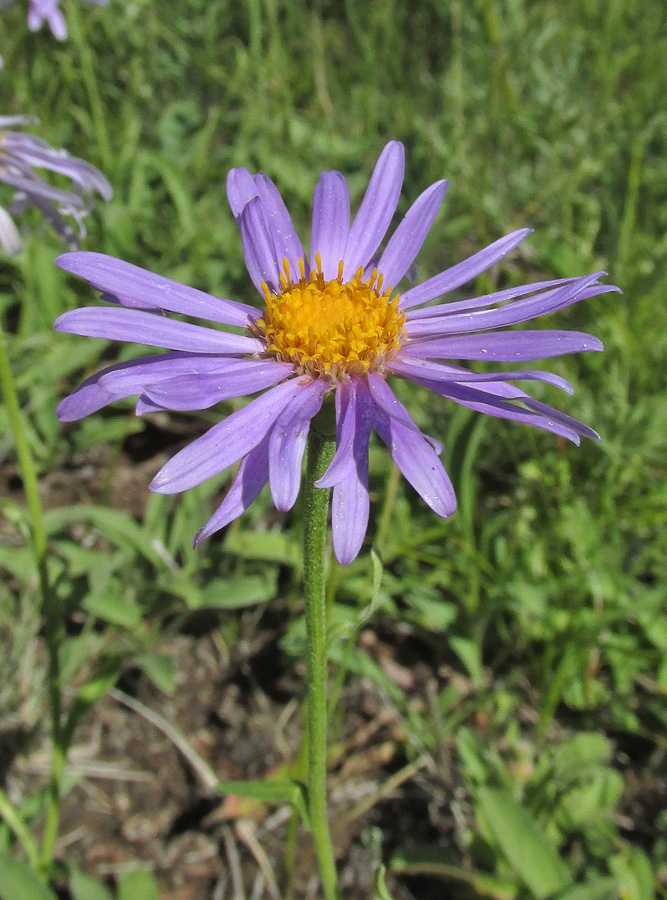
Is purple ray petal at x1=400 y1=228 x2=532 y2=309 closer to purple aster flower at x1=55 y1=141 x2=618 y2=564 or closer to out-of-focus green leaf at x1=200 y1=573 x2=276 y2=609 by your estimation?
purple aster flower at x1=55 y1=141 x2=618 y2=564

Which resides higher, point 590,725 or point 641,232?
point 641,232

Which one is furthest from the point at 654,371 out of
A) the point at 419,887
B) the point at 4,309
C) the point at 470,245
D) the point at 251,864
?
the point at 4,309

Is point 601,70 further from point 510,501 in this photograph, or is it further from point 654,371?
point 510,501

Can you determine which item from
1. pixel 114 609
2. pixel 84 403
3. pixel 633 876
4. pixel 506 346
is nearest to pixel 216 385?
pixel 84 403

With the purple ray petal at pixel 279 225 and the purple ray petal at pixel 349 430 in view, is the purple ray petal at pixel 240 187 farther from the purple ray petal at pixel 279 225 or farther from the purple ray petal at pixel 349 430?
the purple ray petal at pixel 349 430

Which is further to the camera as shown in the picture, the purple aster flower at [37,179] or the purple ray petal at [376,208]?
the purple aster flower at [37,179]

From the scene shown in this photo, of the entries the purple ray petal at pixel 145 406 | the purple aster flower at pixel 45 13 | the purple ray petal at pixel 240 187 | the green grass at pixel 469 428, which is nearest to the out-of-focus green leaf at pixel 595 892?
the green grass at pixel 469 428
